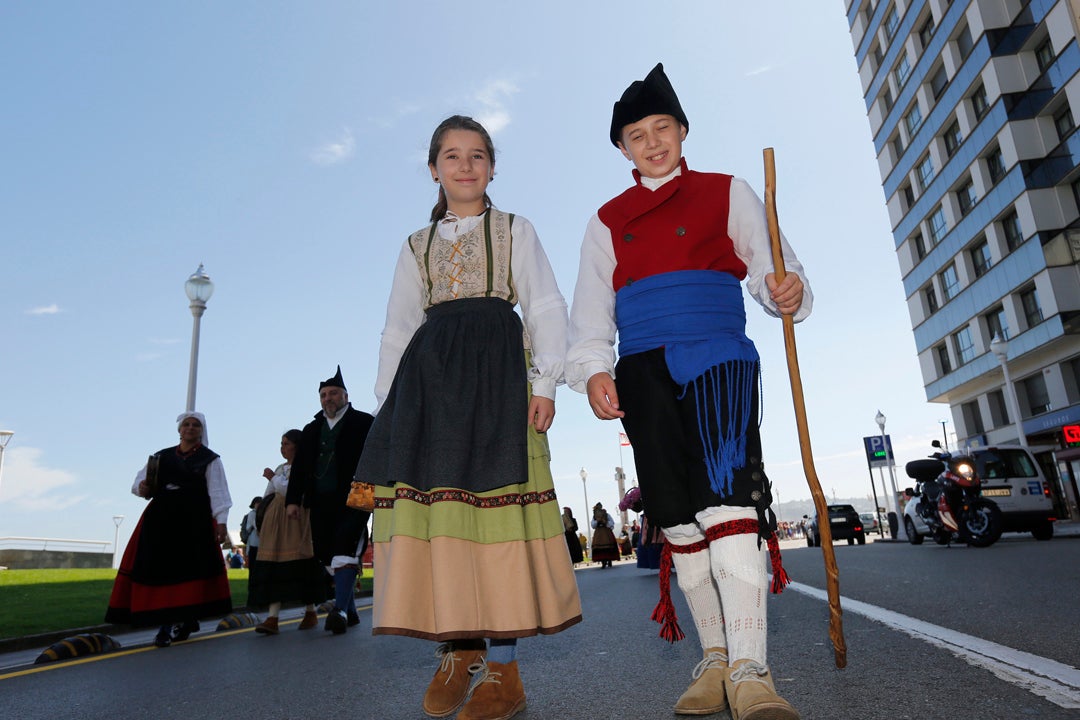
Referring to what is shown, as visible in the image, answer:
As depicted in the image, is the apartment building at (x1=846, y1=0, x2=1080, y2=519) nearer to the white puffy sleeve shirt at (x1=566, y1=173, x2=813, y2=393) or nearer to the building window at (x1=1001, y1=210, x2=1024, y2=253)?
the building window at (x1=1001, y1=210, x2=1024, y2=253)

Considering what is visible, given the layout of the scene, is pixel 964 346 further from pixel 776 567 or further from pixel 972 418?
pixel 776 567

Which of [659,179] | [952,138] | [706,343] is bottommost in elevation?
[706,343]

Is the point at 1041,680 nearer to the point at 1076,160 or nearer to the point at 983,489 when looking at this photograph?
the point at 983,489

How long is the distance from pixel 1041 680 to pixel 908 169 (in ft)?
140

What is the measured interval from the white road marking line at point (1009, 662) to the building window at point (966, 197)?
116 ft

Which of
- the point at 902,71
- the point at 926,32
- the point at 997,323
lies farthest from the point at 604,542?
the point at 902,71

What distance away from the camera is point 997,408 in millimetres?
34719

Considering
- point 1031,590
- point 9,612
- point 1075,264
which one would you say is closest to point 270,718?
point 1031,590

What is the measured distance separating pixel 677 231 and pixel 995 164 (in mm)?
35725

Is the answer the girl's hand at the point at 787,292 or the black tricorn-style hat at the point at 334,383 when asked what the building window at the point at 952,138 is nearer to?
the black tricorn-style hat at the point at 334,383

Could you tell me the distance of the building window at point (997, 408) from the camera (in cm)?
3428

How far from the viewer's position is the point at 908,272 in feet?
136

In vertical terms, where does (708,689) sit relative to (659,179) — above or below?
below

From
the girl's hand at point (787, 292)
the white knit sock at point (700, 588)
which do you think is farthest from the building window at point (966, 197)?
the white knit sock at point (700, 588)
